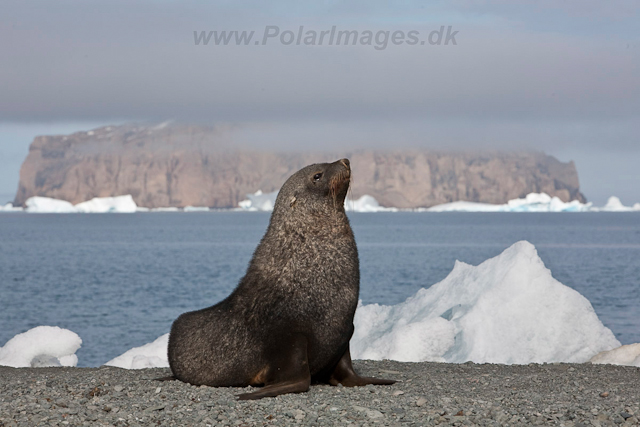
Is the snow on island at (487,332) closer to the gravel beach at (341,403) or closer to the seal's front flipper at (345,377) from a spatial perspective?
the gravel beach at (341,403)

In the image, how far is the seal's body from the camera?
713cm

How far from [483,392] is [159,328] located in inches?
906

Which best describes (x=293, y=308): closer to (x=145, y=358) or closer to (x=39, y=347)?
(x=145, y=358)

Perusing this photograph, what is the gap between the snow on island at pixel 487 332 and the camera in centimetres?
1247

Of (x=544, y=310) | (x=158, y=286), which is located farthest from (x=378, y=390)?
(x=158, y=286)

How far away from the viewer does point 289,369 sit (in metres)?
6.92

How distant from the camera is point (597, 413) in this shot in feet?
19.7

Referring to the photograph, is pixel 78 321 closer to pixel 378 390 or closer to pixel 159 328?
pixel 159 328

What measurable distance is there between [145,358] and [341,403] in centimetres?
677

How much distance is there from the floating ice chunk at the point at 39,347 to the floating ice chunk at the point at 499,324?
5255 millimetres

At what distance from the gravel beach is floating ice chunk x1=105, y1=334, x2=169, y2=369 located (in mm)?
3658

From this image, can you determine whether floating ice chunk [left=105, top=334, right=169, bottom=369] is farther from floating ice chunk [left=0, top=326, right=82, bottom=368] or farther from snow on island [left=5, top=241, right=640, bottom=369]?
floating ice chunk [left=0, top=326, right=82, bottom=368]

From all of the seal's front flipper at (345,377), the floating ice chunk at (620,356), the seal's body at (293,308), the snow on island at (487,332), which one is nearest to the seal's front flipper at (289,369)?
the seal's body at (293,308)

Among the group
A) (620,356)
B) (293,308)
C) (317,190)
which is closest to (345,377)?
(293,308)
